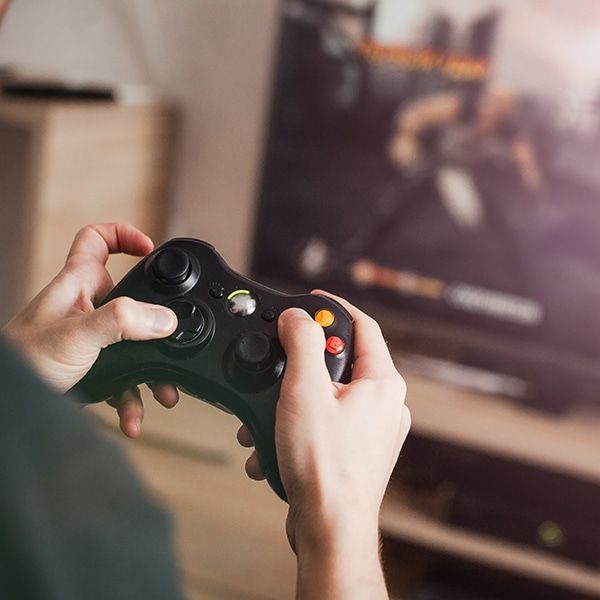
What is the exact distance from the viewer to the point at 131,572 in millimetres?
314

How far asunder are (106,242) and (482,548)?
121cm

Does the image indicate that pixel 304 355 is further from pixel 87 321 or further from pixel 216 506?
pixel 216 506

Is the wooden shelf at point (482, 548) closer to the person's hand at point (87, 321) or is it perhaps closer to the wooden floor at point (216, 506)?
the wooden floor at point (216, 506)

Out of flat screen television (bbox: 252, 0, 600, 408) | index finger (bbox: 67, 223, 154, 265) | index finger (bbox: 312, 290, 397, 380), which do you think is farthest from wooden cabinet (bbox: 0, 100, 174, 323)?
index finger (bbox: 312, 290, 397, 380)

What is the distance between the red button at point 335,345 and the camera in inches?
23.4

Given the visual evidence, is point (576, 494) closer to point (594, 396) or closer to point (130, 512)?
point (594, 396)

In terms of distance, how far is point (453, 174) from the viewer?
71.1 inches

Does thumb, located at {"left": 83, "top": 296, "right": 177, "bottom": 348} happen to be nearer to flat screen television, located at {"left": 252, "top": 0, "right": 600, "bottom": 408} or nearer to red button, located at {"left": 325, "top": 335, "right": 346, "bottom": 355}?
red button, located at {"left": 325, "top": 335, "right": 346, "bottom": 355}

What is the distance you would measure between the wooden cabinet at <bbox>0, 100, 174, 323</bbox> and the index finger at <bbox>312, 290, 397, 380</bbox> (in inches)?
47.9

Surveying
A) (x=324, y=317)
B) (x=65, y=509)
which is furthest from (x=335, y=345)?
(x=65, y=509)

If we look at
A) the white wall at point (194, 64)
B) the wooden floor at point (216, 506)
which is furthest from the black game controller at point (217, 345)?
the white wall at point (194, 64)

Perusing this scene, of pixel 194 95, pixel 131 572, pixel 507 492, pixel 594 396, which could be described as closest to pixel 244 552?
pixel 507 492

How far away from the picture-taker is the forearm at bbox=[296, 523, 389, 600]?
527 millimetres

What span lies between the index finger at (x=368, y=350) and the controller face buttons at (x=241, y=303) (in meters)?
0.04
